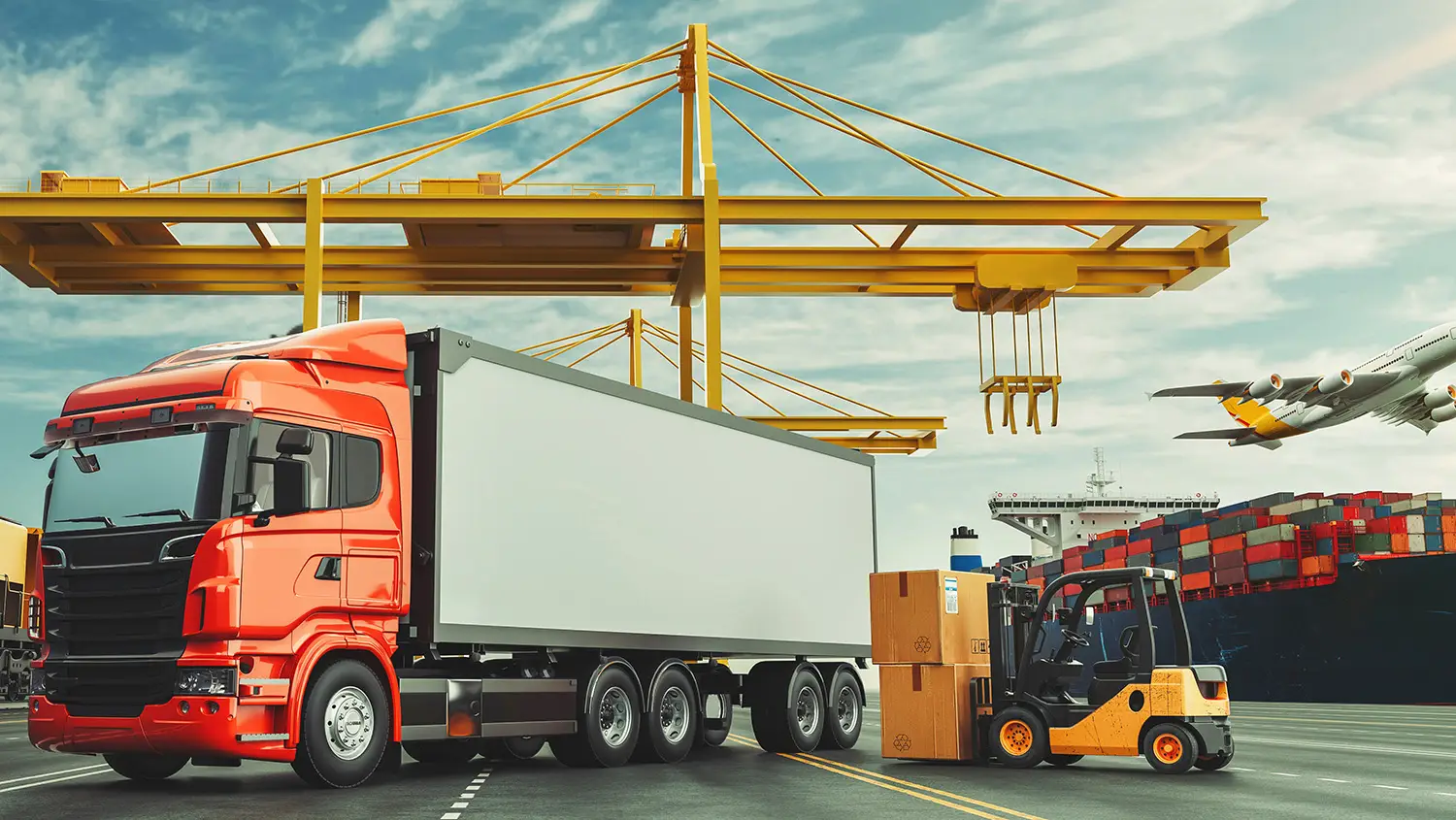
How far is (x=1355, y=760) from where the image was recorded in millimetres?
15328

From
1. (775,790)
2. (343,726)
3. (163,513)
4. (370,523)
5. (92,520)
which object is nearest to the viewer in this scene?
(163,513)

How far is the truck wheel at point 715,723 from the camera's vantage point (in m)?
15.2

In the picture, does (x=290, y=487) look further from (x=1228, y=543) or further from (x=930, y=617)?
(x=1228, y=543)

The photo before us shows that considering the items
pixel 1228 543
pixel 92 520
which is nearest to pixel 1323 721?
pixel 1228 543

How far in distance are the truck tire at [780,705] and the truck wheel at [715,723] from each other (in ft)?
1.42

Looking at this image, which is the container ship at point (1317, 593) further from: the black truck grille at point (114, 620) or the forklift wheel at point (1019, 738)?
the black truck grille at point (114, 620)

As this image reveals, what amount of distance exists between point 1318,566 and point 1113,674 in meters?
30.0

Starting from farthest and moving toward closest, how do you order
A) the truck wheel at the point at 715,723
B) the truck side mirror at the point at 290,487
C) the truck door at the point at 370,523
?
the truck wheel at the point at 715,723 < the truck door at the point at 370,523 < the truck side mirror at the point at 290,487

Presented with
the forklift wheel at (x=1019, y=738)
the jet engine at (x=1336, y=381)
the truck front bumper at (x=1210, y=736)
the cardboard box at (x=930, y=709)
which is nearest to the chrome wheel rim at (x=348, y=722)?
the cardboard box at (x=930, y=709)

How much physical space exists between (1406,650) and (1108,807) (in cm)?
3184

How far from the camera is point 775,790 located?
440 inches

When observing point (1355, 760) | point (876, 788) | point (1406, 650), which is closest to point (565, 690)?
point (876, 788)

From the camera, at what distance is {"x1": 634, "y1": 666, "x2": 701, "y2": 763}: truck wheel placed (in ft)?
44.9

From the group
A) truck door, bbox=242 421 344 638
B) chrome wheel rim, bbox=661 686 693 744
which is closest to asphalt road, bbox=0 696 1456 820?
chrome wheel rim, bbox=661 686 693 744
